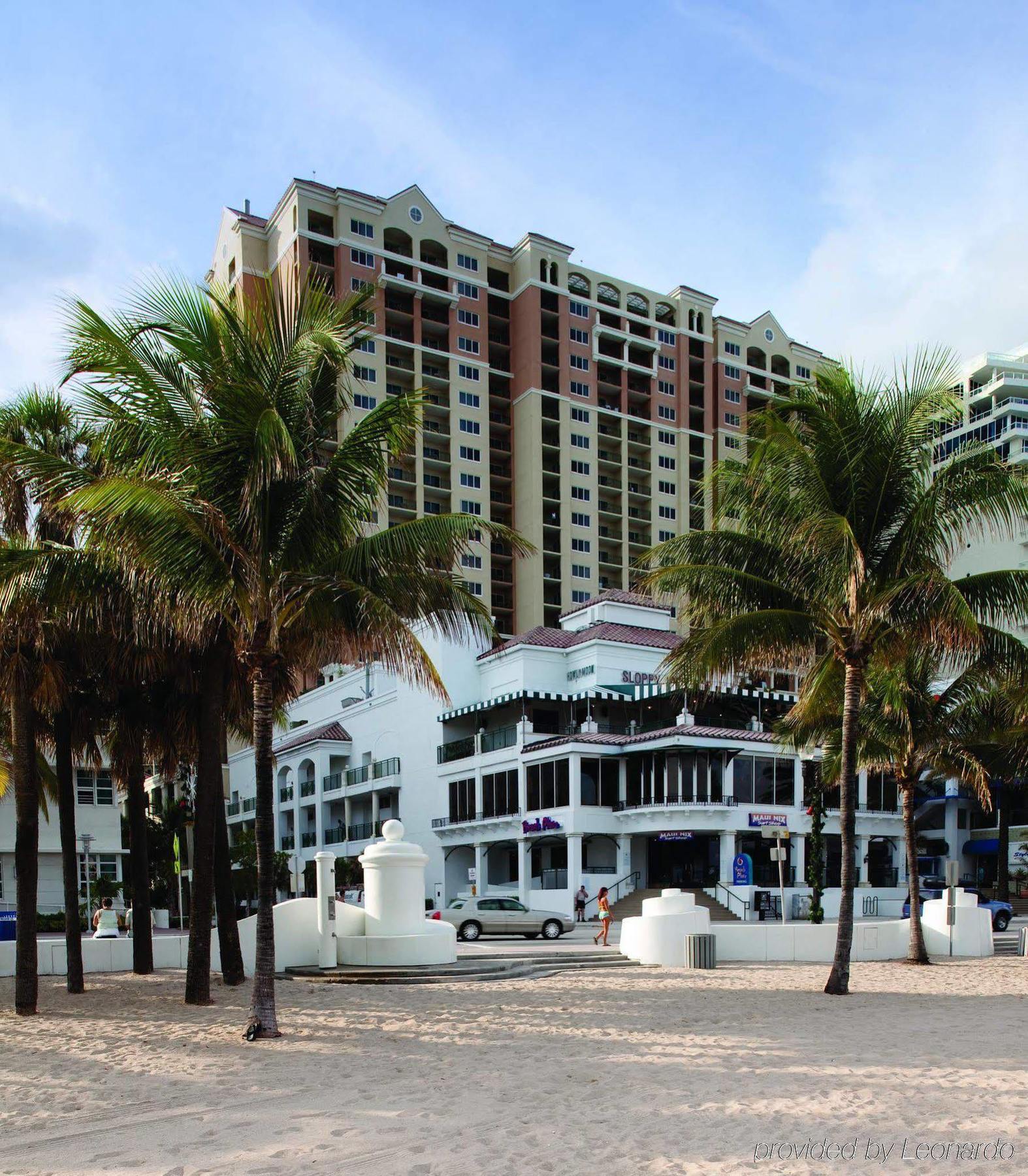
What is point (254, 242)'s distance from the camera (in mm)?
84125

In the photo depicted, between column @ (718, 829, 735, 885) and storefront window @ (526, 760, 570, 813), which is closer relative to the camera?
column @ (718, 829, 735, 885)

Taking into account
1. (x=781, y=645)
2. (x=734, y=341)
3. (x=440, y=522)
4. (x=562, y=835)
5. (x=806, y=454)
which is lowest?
(x=562, y=835)

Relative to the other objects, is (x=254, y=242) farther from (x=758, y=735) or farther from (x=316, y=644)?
(x=316, y=644)

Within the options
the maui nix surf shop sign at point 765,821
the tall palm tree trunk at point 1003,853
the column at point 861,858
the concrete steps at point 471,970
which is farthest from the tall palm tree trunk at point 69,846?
the column at point 861,858

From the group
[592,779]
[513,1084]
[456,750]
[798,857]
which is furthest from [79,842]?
[513,1084]

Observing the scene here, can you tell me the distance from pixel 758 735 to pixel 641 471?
164 feet

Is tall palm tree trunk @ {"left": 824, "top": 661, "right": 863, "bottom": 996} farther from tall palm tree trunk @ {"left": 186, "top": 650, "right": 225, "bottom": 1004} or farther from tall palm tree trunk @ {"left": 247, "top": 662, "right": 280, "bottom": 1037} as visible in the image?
tall palm tree trunk @ {"left": 186, "top": 650, "right": 225, "bottom": 1004}

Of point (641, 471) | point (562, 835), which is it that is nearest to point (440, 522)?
point (562, 835)

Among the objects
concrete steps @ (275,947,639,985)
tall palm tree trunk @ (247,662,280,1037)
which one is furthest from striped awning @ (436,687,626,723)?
tall palm tree trunk @ (247,662,280,1037)

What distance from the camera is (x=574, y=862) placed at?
45812 mm

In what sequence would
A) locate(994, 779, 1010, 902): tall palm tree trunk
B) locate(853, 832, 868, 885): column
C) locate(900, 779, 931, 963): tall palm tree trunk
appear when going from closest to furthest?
locate(900, 779, 931, 963): tall palm tree trunk, locate(994, 779, 1010, 902): tall palm tree trunk, locate(853, 832, 868, 885): column

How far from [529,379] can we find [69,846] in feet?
241

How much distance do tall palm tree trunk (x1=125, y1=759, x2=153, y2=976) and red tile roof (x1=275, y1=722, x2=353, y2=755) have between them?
41.0m

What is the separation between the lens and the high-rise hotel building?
272ft
